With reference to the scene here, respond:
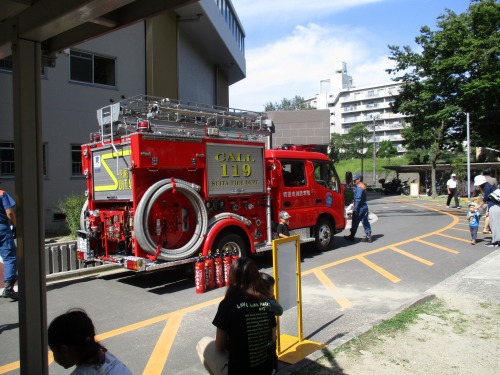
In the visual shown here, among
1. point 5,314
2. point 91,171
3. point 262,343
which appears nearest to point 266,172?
point 91,171

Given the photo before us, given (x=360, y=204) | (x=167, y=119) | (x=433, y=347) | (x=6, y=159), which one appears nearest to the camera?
(x=433, y=347)

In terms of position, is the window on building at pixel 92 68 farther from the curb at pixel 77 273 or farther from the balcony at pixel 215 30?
the curb at pixel 77 273

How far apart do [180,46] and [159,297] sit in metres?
15.5

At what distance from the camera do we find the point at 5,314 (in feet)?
Result: 20.5

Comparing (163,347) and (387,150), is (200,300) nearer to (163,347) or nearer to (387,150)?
(163,347)

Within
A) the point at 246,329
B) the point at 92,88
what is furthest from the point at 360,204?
the point at 92,88

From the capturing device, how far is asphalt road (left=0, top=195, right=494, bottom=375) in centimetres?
493

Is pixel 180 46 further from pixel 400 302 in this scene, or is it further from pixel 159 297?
pixel 400 302

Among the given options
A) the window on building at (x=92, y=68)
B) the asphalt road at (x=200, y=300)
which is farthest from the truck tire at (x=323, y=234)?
the window on building at (x=92, y=68)

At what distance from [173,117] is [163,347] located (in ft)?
13.4

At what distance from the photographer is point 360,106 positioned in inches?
4198

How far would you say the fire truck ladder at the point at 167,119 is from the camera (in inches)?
288

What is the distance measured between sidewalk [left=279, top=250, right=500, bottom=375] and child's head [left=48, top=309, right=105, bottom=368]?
2335 millimetres

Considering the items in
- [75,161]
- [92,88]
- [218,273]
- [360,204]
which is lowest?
[218,273]
